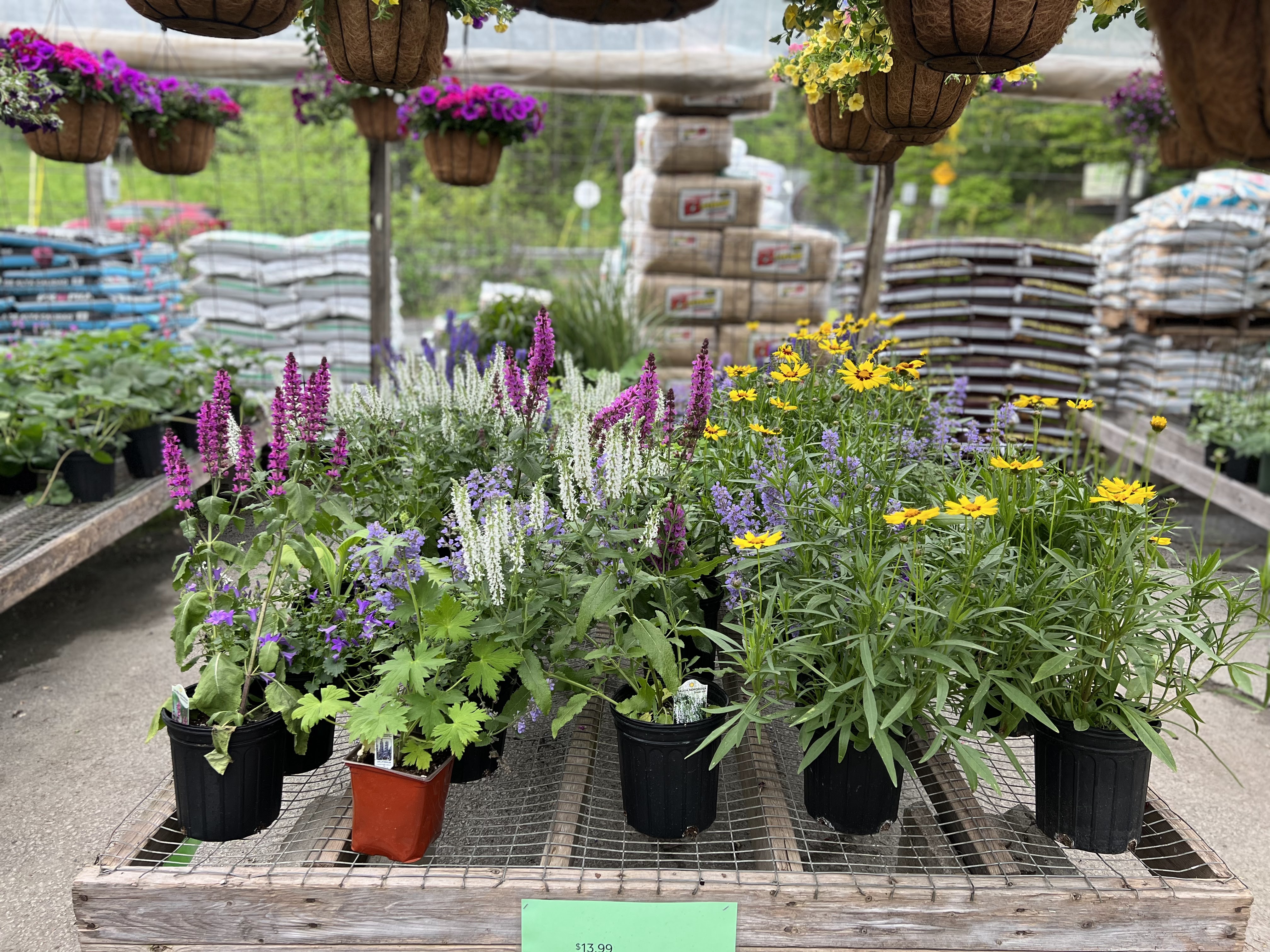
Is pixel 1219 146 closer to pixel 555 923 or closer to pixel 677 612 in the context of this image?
pixel 677 612

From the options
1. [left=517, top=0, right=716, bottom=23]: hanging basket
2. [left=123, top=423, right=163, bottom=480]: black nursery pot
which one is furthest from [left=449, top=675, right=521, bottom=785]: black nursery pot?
[left=123, top=423, right=163, bottom=480]: black nursery pot

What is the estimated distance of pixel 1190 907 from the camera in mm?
1479

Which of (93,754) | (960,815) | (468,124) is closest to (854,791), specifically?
(960,815)

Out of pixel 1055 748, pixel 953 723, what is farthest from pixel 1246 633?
pixel 953 723

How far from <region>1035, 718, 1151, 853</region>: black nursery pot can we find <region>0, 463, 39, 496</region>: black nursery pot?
3.45m

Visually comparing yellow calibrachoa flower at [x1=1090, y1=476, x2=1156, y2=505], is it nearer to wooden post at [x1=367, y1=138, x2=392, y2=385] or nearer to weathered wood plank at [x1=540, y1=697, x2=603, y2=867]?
weathered wood plank at [x1=540, y1=697, x2=603, y2=867]

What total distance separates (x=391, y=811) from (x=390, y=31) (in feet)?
5.06

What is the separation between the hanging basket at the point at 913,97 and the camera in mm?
1911

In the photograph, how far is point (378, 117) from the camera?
4020mm

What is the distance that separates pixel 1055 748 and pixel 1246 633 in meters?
0.37

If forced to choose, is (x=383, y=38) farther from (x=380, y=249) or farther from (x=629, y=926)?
(x=380, y=249)

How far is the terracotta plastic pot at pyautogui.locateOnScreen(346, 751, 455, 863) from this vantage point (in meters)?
1.62

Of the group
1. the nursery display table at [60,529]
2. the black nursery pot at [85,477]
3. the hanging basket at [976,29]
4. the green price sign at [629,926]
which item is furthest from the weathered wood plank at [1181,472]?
the black nursery pot at [85,477]

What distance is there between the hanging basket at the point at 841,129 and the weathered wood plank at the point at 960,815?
165cm
